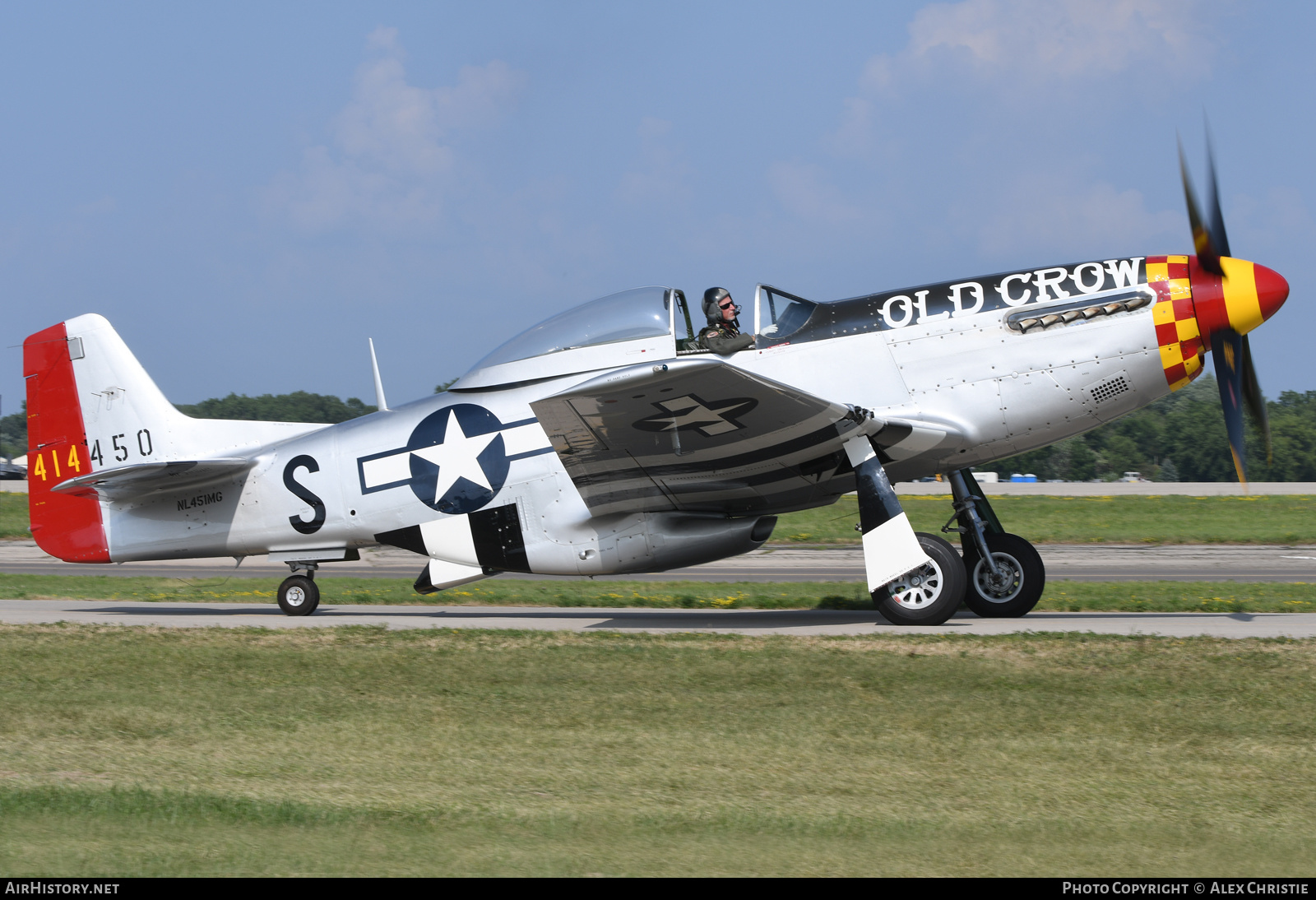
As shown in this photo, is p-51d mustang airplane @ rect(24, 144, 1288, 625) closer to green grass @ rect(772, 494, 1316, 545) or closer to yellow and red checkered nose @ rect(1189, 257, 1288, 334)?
yellow and red checkered nose @ rect(1189, 257, 1288, 334)

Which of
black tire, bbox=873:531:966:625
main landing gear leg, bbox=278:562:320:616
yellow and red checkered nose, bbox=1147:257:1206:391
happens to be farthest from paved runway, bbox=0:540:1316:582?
yellow and red checkered nose, bbox=1147:257:1206:391

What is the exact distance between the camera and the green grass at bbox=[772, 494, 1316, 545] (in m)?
27.1

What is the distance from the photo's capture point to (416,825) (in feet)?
16.3

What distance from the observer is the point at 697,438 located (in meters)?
10.8

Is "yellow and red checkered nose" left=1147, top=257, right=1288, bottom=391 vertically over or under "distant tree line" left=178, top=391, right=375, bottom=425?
under

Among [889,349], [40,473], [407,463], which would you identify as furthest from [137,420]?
[889,349]

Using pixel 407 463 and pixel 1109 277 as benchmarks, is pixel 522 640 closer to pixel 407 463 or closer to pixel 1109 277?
pixel 407 463

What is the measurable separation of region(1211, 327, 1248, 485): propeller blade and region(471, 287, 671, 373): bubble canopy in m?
5.33

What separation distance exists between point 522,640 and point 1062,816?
578 cm

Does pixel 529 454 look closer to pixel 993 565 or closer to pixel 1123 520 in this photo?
pixel 993 565

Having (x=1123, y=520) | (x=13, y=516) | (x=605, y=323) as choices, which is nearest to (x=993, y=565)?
(x=605, y=323)

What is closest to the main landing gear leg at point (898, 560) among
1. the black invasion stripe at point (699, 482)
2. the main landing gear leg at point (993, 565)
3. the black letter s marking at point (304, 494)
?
the black invasion stripe at point (699, 482)

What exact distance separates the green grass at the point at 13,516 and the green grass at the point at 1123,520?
21949mm

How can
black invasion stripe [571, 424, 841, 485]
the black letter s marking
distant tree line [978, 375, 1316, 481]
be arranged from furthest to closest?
distant tree line [978, 375, 1316, 481]
the black letter s marking
black invasion stripe [571, 424, 841, 485]
